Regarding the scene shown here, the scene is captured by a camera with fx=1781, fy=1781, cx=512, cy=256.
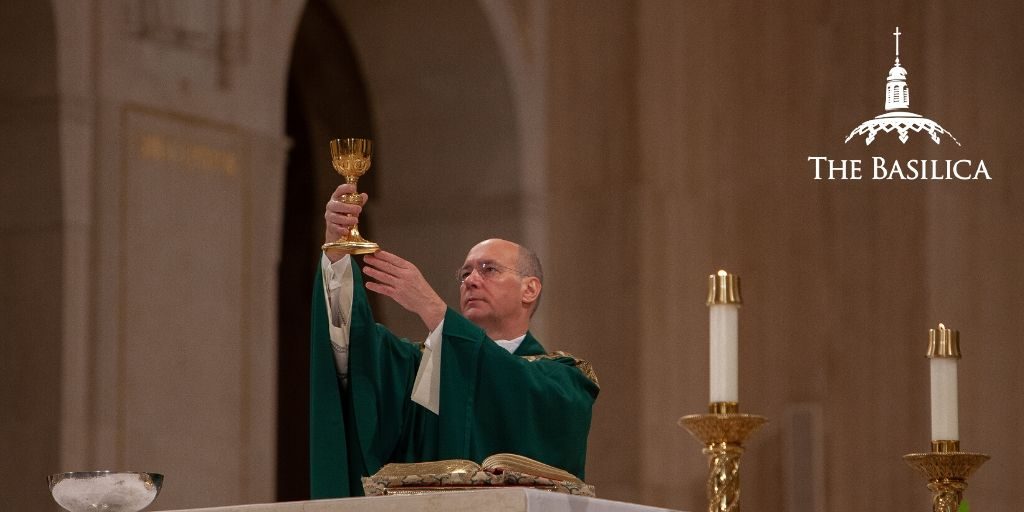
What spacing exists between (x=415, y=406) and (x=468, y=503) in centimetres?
143

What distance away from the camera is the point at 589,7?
10.5 m

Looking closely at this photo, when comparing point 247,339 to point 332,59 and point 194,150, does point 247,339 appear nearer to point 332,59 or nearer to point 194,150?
point 194,150

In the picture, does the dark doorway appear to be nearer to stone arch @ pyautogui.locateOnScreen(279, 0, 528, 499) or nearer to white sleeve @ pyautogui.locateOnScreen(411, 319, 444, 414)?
stone arch @ pyautogui.locateOnScreen(279, 0, 528, 499)

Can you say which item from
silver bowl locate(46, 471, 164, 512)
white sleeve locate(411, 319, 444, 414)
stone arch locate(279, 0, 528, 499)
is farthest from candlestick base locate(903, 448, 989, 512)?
stone arch locate(279, 0, 528, 499)

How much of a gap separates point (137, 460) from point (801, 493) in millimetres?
4130

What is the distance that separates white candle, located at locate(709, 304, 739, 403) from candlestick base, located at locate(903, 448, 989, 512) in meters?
0.76

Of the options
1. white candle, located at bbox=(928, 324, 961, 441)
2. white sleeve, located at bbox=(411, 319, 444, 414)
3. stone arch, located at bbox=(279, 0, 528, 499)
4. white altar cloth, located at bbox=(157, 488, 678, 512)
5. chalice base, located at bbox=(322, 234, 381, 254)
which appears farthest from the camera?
stone arch, located at bbox=(279, 0, 528, 499)

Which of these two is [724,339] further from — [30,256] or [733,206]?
[733,206]

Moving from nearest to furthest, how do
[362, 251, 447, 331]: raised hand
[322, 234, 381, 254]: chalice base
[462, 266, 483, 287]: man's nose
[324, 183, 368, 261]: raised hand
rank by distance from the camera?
1. [322, 234, 381, 254]: chalice base
2. [324, 183, 368, 261]: raised hand
3. [362, 251, 447, 331]: raised hand
4. [462, 266, 483, 287]: man's nose

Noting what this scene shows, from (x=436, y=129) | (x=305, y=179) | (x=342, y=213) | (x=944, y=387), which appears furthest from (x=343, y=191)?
(x=305, y=179)

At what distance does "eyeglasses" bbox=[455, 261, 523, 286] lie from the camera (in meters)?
5.19

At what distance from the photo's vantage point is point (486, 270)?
5195 mm

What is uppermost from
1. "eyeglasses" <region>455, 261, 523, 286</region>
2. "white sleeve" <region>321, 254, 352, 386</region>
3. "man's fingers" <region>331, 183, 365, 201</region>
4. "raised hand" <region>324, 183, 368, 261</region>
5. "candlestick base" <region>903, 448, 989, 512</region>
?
"man's fingers" <region>331, 183, 365, 201</region>

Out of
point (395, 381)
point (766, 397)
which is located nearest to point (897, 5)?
point (766, 397)
